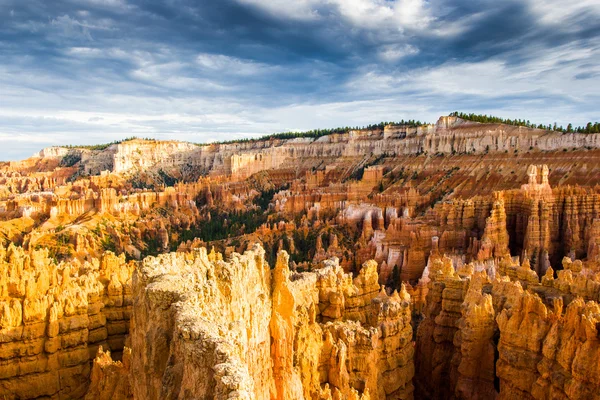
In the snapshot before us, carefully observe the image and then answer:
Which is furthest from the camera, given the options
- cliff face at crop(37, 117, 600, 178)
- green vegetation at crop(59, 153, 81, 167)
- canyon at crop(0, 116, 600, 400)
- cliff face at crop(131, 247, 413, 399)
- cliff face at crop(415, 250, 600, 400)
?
green vegetation at crop(59, 153, 81, 167)

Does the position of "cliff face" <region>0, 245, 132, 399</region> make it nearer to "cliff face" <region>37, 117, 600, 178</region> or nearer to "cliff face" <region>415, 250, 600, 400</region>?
"cliff face" <region>415, 250, 600, 400</region>

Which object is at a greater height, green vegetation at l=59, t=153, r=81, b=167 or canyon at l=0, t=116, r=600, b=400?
canyon at l=0, t=116, r=600, b=400

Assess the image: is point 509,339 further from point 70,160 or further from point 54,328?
point 70,160

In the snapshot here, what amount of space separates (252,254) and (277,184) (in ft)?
285

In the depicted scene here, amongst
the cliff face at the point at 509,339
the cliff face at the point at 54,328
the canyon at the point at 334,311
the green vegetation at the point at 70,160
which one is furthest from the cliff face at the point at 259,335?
the green vegetation at the point at 70,160

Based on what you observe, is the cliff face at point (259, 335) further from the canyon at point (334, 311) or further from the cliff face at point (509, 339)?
the cliff face at point (509, 339)

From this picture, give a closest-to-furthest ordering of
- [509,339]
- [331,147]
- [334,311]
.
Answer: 1. [509,339]
2. [334,311]
3. [331,147]

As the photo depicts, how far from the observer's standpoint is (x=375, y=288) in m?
19.2

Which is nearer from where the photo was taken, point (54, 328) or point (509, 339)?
point (509, 339)

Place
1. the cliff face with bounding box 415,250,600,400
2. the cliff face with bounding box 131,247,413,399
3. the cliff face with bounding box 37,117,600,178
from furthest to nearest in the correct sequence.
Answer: the cliff face with bounding box 37,117,600,178, the cliff face with bounding box 415,250,600,400, the cliff face with bounding box 131,247,413,399

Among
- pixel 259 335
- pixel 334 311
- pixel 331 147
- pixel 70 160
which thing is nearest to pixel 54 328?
pixel 259 335

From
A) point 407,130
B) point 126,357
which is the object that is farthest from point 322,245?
point 407,130

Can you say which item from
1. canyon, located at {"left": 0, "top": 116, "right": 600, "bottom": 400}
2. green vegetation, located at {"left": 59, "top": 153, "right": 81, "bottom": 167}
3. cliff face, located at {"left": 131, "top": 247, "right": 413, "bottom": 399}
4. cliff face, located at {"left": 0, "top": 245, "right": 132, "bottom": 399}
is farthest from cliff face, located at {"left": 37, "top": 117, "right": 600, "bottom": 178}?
cliff face, located at {"left": 0, "top": 245, "right": 132, "bottom": 399}

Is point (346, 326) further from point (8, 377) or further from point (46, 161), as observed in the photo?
point (46, 161)
